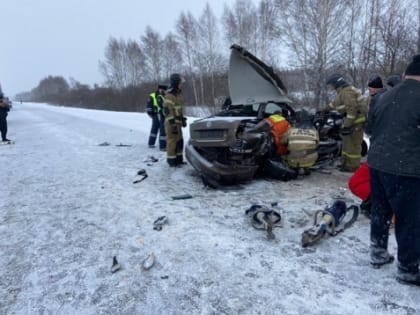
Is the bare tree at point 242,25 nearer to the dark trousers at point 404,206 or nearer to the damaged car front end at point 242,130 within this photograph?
the damaged car front end at point 242,130

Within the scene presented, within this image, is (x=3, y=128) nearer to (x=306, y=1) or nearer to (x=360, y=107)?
(x=360, y=107)

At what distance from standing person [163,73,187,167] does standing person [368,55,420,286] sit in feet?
13.7

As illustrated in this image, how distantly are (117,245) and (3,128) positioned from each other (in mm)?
9694

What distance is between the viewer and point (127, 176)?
5848 millimetres

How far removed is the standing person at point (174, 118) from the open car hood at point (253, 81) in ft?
3.66

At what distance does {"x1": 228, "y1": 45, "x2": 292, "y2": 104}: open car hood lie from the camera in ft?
18.1

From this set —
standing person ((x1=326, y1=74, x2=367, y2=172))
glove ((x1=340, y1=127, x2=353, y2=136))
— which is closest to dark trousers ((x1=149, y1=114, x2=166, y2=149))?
standing person ((x1=326, y1=74, x2=367, y2=172))

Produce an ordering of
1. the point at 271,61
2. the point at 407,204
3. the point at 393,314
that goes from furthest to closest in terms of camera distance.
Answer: the point at 271,61 → the point at 407,204 → the point at 393,314

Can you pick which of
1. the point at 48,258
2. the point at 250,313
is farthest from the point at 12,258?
the point at 250,313

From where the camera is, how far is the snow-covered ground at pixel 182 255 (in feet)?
7.66

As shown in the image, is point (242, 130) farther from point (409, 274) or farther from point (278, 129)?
point (409, 274)

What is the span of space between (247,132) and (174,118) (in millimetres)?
1969

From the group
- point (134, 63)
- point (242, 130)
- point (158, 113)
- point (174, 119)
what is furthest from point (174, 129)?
point (134, 63)

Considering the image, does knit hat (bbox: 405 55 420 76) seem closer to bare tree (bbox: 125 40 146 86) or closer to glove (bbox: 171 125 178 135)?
glove (bbox: 171 125 178 135)
